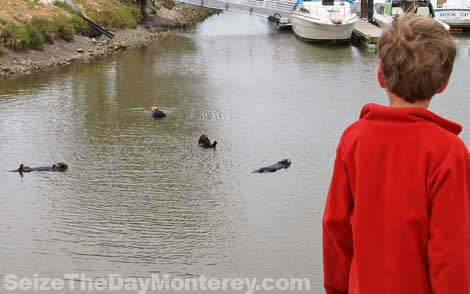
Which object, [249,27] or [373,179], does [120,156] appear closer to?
[373,179]

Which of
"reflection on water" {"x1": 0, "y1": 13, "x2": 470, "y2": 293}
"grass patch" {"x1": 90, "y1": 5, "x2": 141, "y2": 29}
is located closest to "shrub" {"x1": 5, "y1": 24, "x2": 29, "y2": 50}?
"reflection on water" {"x1": 0, "y1": 13, "x2": 470, "y2": 293}

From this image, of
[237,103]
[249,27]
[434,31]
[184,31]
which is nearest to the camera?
[434,31]

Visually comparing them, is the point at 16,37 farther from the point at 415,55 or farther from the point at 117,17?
the point at 415,55

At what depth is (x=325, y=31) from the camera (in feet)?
110

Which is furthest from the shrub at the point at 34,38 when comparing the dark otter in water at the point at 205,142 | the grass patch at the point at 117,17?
the dark otter in water at the point at 205,142

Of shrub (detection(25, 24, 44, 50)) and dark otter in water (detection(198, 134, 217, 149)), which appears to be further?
shrub (detection(25, 24, 44, 50))

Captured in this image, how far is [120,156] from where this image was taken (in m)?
13.8

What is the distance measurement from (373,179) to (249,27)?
40.9 m

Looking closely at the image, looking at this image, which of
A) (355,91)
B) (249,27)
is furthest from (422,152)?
(249,27)

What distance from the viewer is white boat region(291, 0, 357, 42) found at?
33.2 metres

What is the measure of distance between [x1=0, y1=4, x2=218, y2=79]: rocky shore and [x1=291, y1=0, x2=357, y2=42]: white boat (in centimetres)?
663

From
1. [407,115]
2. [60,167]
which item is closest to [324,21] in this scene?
[60,167]

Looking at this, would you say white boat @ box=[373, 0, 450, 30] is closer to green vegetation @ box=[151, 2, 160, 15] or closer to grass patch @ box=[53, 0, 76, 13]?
green vegetation @ box=[151, 2, 160, 15]

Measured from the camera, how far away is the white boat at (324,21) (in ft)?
109
